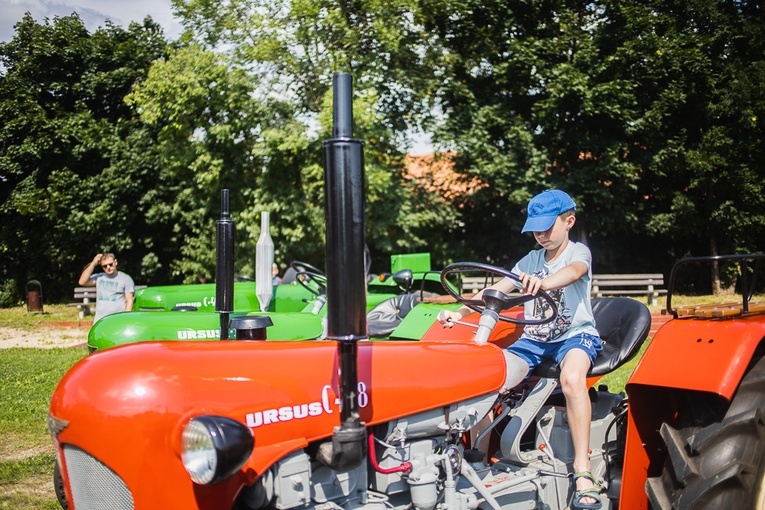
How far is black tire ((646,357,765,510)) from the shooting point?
2.70 metres

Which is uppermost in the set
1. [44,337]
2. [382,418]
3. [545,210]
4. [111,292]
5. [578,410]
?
[545,210]

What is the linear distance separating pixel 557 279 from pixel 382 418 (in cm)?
102

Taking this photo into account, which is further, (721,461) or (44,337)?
(44,337)

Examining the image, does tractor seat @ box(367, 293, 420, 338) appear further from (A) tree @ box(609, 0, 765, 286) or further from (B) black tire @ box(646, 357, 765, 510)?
(A) tree @ box(609, 0, 765, 286)

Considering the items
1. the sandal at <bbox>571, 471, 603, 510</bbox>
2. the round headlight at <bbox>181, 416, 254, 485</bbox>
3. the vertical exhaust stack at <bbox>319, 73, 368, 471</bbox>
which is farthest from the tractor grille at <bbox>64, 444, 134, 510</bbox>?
the sandal at <bbox>571, 471, 603, 510</bbox>

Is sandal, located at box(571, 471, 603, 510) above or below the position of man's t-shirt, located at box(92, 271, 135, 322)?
below

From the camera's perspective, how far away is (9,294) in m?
23.7

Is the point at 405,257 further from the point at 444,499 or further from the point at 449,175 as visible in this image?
the point at 449,175

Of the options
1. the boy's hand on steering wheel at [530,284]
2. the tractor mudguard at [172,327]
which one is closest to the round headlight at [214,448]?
the boy's hand on steering wheel at [530,284]

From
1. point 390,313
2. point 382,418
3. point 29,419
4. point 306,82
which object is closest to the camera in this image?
point 382,418

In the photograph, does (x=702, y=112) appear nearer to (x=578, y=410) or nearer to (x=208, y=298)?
(x=208, y=298)

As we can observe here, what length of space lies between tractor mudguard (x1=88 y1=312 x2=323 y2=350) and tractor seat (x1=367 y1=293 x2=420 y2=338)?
663 mm

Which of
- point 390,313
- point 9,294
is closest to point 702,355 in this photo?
point 390,313

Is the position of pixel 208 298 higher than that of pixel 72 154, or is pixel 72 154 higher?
pixel 72 154
